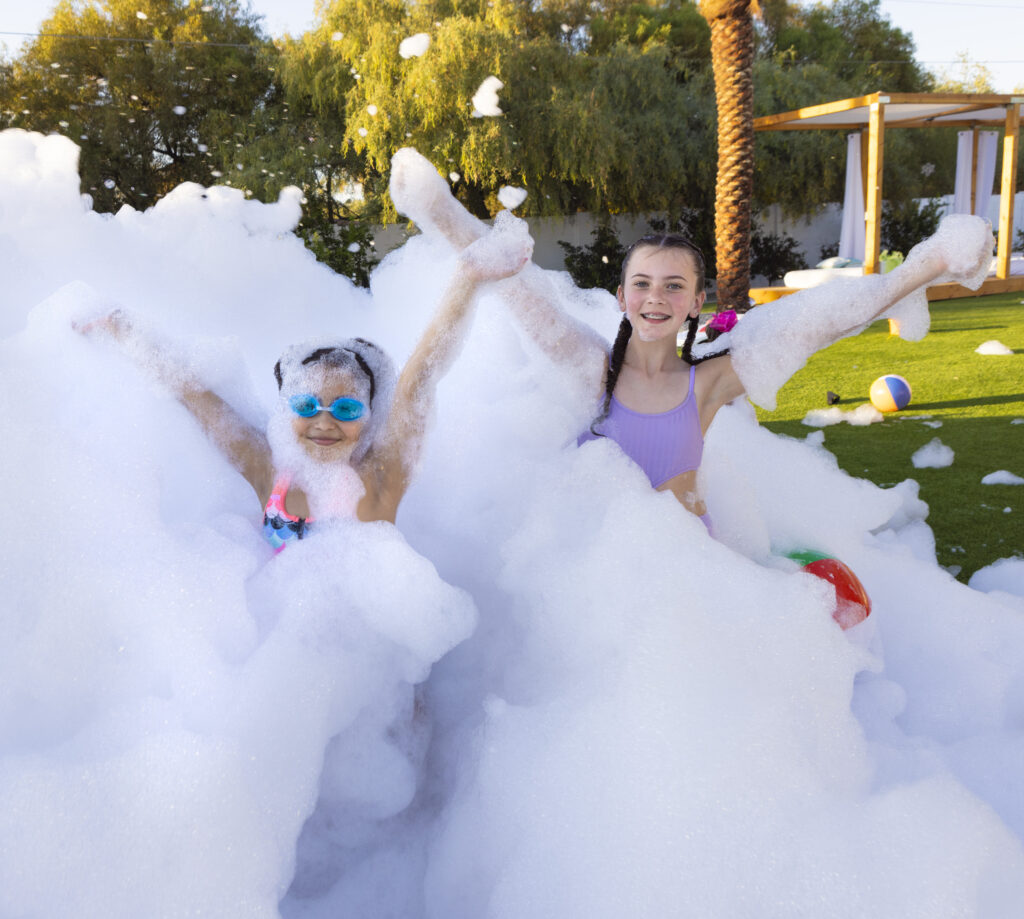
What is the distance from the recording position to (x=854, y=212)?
447 inches

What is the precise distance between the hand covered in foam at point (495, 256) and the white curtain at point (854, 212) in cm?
1096

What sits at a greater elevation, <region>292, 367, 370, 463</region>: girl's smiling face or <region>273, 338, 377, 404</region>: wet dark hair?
<region>273, 338, 377, 404</region>: wet dark hair

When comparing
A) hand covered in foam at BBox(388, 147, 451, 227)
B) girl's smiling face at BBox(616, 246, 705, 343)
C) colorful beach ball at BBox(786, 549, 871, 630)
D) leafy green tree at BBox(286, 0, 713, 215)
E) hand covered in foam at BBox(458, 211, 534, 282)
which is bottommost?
colorful beach ball at BBox(786, 549, 871, 630)

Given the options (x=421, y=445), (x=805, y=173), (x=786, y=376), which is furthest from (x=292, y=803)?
(x=805, y=173)

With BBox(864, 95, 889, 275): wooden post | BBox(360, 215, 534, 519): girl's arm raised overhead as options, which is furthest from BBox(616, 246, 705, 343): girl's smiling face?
BBox(864, 95, 889, 275): wooden post

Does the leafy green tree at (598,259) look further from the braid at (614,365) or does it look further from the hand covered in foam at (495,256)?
the hand covered in foam at (495,256)

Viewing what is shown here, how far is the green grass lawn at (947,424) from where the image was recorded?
3.06 metres

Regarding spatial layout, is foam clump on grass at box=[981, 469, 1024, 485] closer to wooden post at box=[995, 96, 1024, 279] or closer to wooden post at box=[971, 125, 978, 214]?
wooden post at box=[995, 96, 1024, 279]

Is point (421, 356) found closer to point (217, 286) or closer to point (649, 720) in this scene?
point (649, 720)

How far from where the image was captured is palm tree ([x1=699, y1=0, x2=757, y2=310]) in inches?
324

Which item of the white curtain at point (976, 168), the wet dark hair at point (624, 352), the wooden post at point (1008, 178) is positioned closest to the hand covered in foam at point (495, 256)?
the wet dark hair at point (624, 352)

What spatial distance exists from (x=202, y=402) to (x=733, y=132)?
792 centimetres

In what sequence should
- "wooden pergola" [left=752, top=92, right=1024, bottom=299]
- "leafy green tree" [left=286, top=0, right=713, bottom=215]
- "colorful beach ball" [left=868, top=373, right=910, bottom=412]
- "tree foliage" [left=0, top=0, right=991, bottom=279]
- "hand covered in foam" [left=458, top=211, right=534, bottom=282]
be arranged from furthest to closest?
1. "tree foliage" [left=0, top=0, right=991, bottom=279]
2. "leafy green tree" [left=286, top=0, right=713, bottom=215]
3. "wooden pergola" [left=752, top=92, right=1024, bottom=299]
4. "colorful beach ball" [left=868, top=373, right=910, bottom=412]
5. "hand covered in foam" [left=458, top=211, right=534, bottom=282]

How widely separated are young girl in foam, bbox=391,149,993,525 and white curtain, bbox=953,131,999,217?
1175 centimetres
